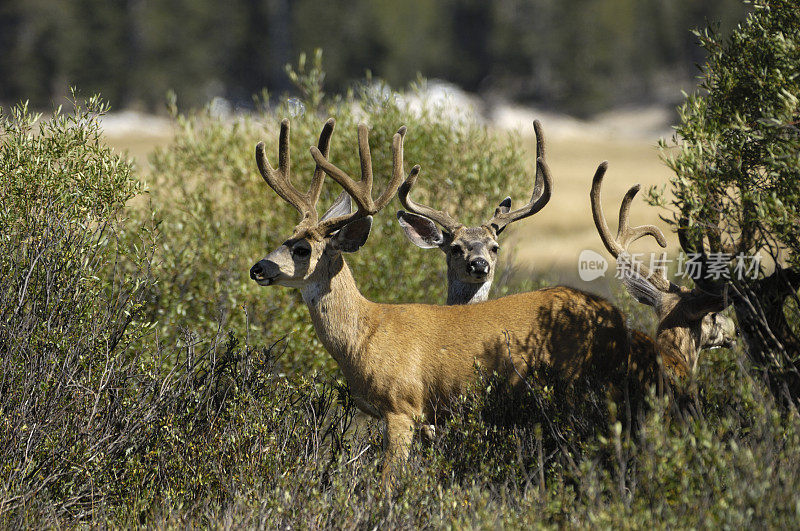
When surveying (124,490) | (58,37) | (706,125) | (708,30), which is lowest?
(124,490)

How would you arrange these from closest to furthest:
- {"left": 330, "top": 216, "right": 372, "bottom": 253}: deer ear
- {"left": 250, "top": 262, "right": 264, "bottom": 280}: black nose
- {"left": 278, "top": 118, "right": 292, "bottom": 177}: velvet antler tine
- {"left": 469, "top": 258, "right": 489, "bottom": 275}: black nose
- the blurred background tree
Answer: {"left": 250, "top": 262, "right": 264, "bottom": 280}: black nose < {"left": 330, "top": 216, "right": 372, "bottom": 253}: deer ear < {"left": 278, "top": 118, "right": 292, "bottom": 177}: velvet antler tine < {"left": 469, "top": 258, "right": 489, "bottom": 275}: black nose < the blurred background tree

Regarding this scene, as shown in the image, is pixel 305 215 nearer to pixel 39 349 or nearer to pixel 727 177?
pixel 39 349

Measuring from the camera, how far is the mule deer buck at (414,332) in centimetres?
673

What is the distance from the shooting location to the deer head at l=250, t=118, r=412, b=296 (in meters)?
6.74

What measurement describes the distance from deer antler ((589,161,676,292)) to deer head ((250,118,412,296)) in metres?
1.63

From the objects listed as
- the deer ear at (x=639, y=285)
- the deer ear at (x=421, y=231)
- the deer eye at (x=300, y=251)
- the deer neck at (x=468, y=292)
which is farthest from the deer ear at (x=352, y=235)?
the deer ear at (x=639, y=285)

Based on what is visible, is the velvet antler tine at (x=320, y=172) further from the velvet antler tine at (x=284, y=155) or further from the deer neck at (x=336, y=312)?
the deer neck at (x=336, y=312)

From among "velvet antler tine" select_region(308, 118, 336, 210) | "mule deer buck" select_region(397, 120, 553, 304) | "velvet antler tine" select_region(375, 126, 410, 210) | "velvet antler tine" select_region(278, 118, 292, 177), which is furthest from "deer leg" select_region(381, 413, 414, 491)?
"velvet antler tine" select_region(278, 118, 292, 177)

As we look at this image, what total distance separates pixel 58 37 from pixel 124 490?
56.5 meters

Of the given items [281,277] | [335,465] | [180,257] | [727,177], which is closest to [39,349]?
[281,277]

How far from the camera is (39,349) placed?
6.05m

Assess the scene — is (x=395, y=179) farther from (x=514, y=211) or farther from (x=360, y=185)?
(x=514, y=211)

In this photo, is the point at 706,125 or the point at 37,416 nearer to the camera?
the point at 37,416

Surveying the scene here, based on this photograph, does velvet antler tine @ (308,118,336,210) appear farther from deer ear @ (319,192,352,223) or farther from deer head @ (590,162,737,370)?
deer head @ (590,162,737,370)
